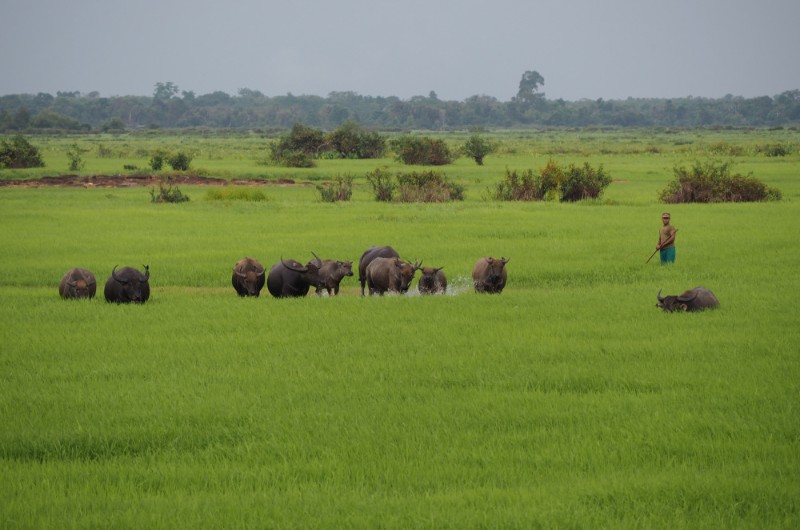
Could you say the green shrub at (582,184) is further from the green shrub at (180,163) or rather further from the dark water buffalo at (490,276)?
the green shrub at (180,163)

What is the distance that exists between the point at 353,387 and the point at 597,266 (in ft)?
36.2

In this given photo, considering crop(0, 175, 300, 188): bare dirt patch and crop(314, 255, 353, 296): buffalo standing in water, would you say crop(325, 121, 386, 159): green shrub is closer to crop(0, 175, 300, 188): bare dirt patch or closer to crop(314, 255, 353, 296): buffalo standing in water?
crop(0, 175, 300, 188): bare dirt patch

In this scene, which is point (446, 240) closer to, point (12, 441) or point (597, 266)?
point (597, 266)

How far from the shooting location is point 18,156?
168 feet

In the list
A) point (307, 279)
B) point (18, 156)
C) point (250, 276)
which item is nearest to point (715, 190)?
point (307, 279)

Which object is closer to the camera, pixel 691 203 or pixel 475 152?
pixel 691 203

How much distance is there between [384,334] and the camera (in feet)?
45.5

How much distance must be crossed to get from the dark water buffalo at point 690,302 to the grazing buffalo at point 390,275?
4.18 meters

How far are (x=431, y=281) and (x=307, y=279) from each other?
223cm

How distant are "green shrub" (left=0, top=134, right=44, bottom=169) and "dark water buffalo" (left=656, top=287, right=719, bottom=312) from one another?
4262 cm

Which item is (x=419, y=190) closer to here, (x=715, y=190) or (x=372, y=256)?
(x=715, y=190)

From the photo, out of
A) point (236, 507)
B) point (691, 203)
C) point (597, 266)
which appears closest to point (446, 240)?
point (597, 266)

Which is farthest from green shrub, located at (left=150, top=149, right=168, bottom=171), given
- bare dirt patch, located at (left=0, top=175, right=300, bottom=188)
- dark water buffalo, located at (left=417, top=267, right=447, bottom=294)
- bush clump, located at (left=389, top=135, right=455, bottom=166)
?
dark water buffalo, located at (left=417, top=267, right=447, bottom=294)

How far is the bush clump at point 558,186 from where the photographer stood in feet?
124
